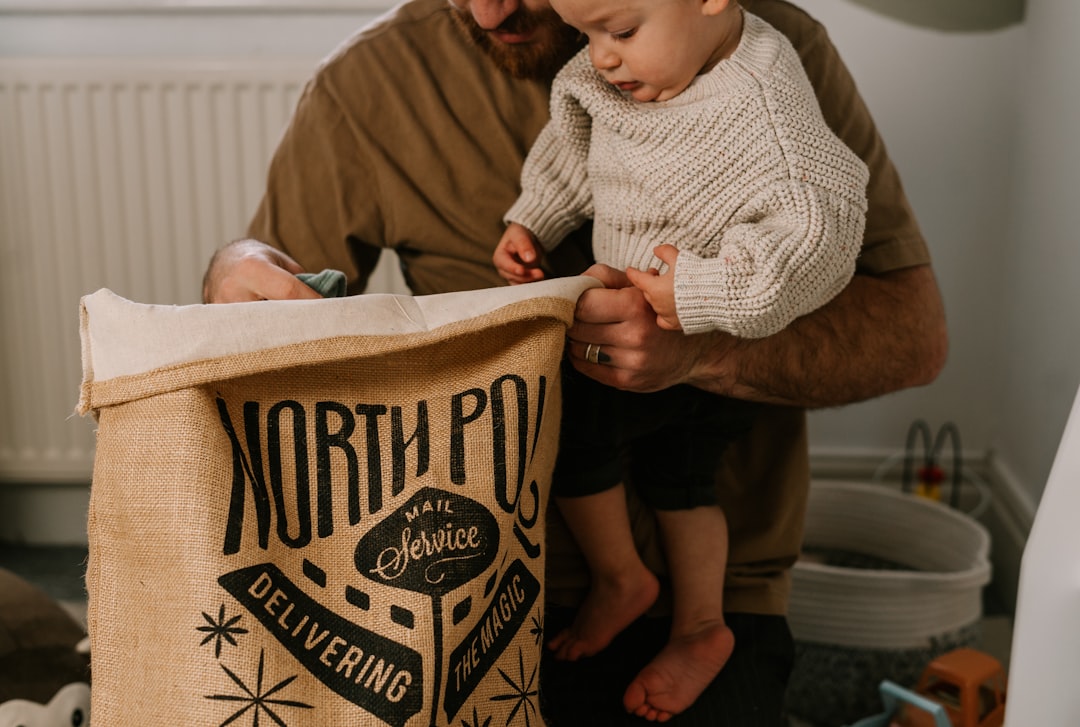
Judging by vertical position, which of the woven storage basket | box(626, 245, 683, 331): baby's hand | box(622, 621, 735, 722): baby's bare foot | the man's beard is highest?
the man's beard

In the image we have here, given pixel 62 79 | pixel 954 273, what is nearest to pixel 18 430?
pixel 62 79

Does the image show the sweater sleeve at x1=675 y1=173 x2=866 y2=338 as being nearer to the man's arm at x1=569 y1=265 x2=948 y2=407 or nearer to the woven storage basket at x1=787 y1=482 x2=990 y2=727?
the man's arm at x1=569 y1=265 x2=948 y2=407

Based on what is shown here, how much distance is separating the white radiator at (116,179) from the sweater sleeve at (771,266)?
1.41m

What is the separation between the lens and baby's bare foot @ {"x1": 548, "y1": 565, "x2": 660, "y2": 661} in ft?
3.81

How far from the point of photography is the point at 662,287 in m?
0.89

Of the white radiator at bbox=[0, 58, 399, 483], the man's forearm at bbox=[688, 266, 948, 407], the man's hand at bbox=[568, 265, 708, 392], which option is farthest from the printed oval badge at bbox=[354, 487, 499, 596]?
the white radiator at bbox=[0, 58, 399, 483]

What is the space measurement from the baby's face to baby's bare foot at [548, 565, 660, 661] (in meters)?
0.52

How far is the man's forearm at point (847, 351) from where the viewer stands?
1068mm

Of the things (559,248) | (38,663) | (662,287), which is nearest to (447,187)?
(559,248)

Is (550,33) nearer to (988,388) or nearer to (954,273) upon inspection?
(954,273)

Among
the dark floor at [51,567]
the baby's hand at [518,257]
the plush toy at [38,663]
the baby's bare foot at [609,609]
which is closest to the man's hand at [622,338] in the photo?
the baby's hand at [518,257]

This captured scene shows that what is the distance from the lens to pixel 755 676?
119cm

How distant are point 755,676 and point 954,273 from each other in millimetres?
1291

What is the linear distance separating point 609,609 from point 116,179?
150 centimetres
